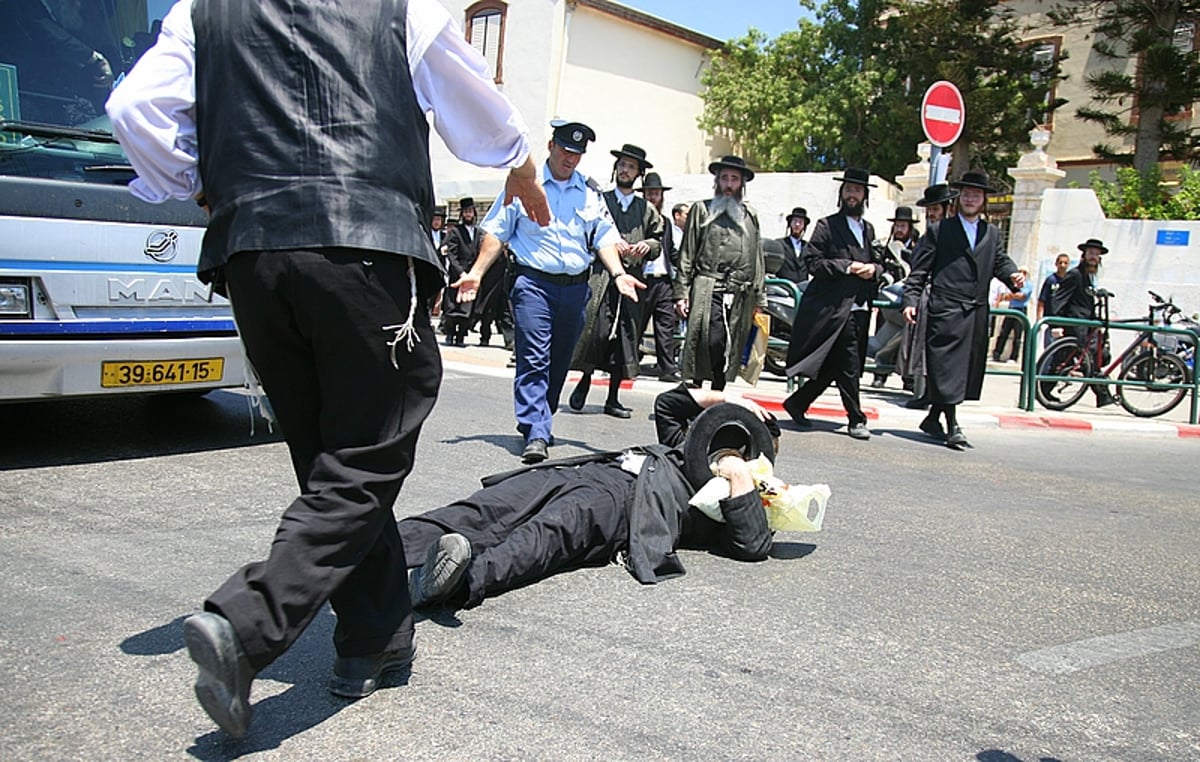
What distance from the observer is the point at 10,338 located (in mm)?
4945

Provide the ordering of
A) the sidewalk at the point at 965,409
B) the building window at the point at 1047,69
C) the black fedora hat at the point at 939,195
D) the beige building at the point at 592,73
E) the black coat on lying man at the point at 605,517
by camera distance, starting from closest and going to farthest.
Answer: the black coat on lying man at the point at 605,517 → the black fedora hat at the point at 939,195 → the sidewalk at the point at 965,409 → the building window at the point at 1047,69 → the beige building at the point at 592,73

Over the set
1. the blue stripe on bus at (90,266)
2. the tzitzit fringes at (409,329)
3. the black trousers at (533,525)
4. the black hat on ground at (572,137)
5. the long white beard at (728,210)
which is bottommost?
the black trousers at (533,525)

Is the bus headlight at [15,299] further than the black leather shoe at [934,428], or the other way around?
the black leather shoe at [934,428]

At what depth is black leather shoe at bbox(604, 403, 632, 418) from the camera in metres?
8.93

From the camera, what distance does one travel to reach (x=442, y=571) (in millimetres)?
3504

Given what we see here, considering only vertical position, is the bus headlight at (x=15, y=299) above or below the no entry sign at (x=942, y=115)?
below

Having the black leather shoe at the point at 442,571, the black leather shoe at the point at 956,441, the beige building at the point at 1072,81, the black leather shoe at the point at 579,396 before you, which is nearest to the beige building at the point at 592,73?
the beige building at the point at 1072,81

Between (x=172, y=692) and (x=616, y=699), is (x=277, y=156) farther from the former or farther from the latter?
(x=616, y=699)

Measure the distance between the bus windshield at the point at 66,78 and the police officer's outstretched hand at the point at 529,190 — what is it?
2.89m

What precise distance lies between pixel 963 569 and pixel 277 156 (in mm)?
3515

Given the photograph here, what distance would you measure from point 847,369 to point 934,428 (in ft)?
3.13

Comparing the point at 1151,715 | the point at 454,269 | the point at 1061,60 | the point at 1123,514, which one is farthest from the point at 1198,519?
the point at 1061,60

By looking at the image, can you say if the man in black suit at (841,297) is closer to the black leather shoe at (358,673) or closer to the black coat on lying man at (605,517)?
the black coat on lying man at (605,517)

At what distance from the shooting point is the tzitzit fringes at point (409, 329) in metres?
2.71
